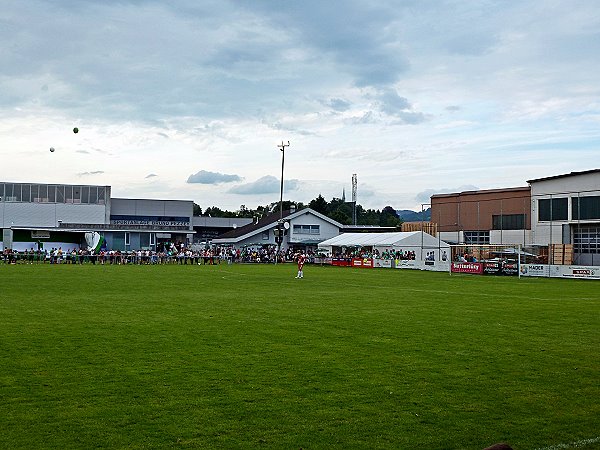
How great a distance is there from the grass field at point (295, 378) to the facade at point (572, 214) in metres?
32.2

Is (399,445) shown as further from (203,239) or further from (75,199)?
(203,239)

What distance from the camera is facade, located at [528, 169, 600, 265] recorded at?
158ft

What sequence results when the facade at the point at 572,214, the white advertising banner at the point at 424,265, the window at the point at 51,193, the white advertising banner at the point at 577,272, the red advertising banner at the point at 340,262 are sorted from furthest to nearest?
the window at the point at 51,193, the red advertising banner at the point at 340,262, the white advertising banner at the point at 424,265, the facade at the point at 572,214, the white advertising banner at the point at 577,272

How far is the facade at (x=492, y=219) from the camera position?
59062 mm

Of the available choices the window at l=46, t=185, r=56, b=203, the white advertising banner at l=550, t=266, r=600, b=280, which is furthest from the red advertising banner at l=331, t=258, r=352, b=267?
the window at l=46, t=185, r=56, b=203

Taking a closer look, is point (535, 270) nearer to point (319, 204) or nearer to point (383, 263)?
point (383, 263)

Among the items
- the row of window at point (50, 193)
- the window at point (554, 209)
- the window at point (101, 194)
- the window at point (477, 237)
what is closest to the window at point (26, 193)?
the row of window at point (50, 193)

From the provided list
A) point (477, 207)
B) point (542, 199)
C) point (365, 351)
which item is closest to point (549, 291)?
point (365, 351)

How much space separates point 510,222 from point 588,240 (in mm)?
11990

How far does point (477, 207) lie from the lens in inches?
2410

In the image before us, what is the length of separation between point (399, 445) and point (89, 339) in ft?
26.0

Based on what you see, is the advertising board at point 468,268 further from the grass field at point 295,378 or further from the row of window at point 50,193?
the row of window at point 50,193

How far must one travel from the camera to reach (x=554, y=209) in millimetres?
54031

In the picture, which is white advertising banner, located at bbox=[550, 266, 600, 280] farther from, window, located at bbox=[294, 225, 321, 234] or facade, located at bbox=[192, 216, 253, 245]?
facade, located at bbox=[192, 216, 253, 245]
